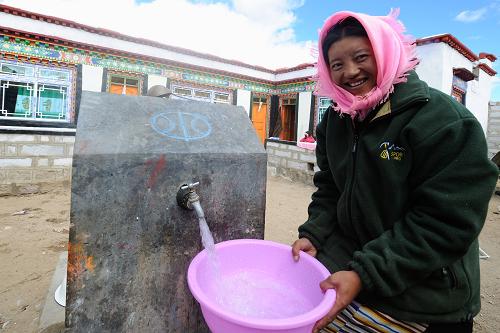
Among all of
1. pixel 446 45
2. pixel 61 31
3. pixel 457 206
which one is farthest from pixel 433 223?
A: pixel 61 31

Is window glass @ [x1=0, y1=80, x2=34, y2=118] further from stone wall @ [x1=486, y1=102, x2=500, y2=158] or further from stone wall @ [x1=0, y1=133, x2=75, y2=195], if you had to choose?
stone wall @ [x1=486, y1=102, x2=500, y2=158]

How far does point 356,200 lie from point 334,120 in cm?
43

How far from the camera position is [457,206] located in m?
0.93

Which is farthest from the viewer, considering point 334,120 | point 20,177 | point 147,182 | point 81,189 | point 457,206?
point 20,177

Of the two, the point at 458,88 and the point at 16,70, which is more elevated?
the point at 458,88

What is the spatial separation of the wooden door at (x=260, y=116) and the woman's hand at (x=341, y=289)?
9893mm

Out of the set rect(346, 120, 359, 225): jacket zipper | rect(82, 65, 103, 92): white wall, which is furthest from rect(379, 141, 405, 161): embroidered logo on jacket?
rect(82, 65, 103, 92): white wall

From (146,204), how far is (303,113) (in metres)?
9.40

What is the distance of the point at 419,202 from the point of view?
1.04 metres

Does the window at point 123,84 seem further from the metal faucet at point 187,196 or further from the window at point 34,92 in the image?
the metal faucet at point 187,196

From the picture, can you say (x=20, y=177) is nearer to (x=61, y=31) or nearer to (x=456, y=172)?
(x=61, y=31)

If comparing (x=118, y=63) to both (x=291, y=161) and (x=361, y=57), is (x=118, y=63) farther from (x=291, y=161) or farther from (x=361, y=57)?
(x=361, y=57)

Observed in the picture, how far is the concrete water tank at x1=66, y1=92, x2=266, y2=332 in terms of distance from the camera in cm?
118

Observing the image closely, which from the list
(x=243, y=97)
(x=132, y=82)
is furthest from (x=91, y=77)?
(x=243, y=97)
